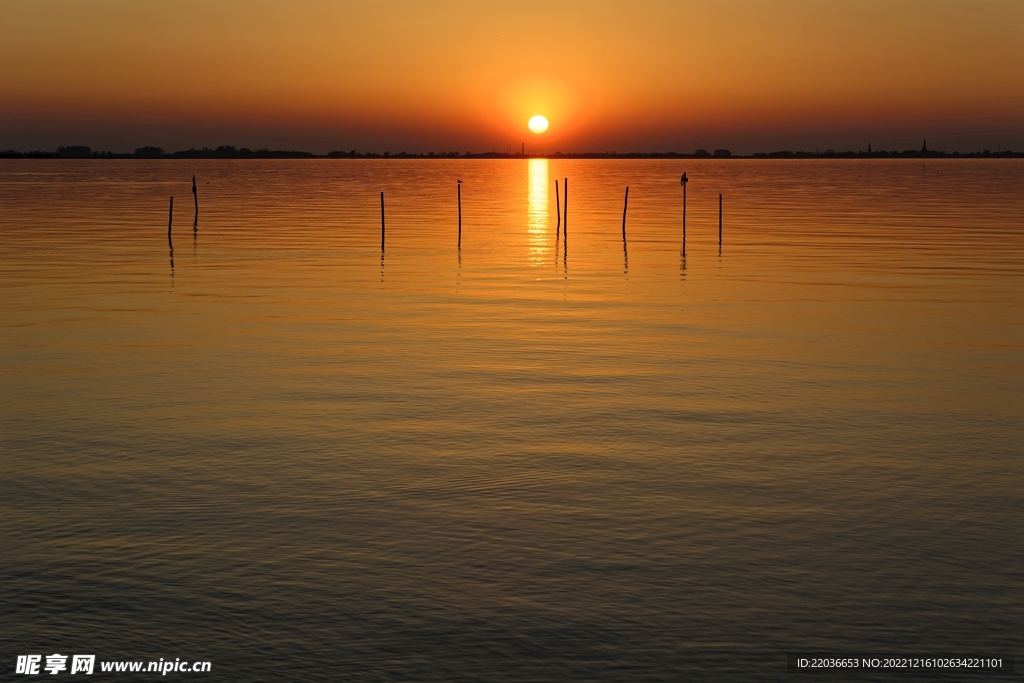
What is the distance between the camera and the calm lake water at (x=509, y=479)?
34.3 feet

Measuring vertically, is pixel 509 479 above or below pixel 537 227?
below

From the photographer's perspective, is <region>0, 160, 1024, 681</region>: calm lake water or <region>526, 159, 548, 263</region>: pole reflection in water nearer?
<region>0, 160, 1024, 681</region>: calm lake water

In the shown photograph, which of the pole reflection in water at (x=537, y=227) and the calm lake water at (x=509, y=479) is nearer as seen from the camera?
the calm lake water at (x=509, y=479)

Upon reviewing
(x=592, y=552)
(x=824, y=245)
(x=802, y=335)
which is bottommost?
(x=592, y=552)

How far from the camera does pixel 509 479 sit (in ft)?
50.3

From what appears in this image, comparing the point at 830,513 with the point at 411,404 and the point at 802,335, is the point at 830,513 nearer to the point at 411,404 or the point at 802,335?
the point at 411,404

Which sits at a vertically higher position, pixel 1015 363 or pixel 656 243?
pixel 656 243

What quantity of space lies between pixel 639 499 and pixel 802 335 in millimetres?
15116

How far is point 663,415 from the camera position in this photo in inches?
756

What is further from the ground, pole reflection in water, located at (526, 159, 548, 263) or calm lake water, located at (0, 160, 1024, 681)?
pole reflection in water, located at (526, 159, 548, 263)

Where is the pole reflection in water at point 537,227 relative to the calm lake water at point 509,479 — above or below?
above

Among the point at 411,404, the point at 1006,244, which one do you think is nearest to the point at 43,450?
the point at 411,404

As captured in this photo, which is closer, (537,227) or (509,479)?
(509,479)

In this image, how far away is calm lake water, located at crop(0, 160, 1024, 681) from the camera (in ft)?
34.3
